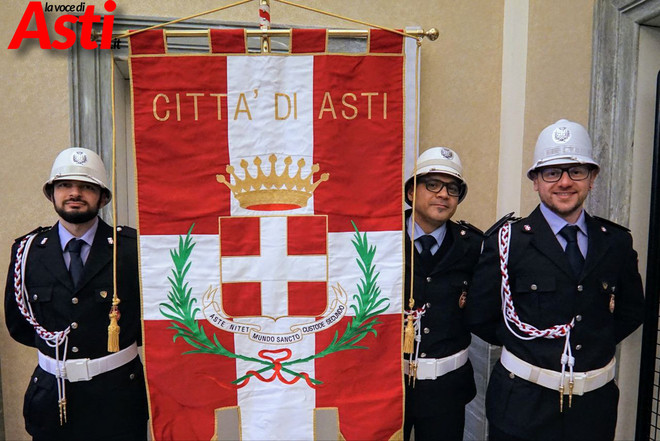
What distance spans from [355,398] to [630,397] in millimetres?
1708

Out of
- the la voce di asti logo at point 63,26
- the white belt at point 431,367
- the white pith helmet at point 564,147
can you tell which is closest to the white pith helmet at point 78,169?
the la voce di asti logo at point 63,26

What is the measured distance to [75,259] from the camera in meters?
1.91

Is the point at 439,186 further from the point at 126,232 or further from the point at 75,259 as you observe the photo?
the point at 75,259

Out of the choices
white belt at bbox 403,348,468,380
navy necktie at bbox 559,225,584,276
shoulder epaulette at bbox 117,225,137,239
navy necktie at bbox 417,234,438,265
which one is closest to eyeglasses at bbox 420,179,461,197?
navy necktie at bbox 417,234,438,265

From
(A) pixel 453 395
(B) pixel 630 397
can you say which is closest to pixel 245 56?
(A) pixel 453 395

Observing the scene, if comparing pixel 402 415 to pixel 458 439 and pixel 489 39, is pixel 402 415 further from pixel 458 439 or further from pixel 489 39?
pixel 489 39

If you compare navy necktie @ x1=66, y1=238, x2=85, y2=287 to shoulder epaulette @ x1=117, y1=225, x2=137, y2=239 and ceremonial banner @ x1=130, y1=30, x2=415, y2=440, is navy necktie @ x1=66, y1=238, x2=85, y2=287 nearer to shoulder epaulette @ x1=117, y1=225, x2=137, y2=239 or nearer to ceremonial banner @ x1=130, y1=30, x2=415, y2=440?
shoulder epaulette @ x1=117, y1=225, x2=137, y2=239

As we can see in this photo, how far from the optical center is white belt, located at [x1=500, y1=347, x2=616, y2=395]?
176 centimetres

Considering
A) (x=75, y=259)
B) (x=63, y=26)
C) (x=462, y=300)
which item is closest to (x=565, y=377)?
(x=462, y=300)

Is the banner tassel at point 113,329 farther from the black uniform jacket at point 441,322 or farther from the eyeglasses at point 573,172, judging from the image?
the eyeglasses at point 573,172

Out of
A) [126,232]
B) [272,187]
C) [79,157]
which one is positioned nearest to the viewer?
[272,187]

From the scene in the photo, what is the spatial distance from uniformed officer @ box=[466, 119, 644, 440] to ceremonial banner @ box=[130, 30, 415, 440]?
582 mm

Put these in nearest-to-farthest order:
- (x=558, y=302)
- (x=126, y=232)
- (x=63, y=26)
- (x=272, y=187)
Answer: (x=272, y=187) < (x=558, y=302) < (x=126, y=232) < (x=63, y=26)

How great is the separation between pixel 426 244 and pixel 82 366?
4.94 ft
